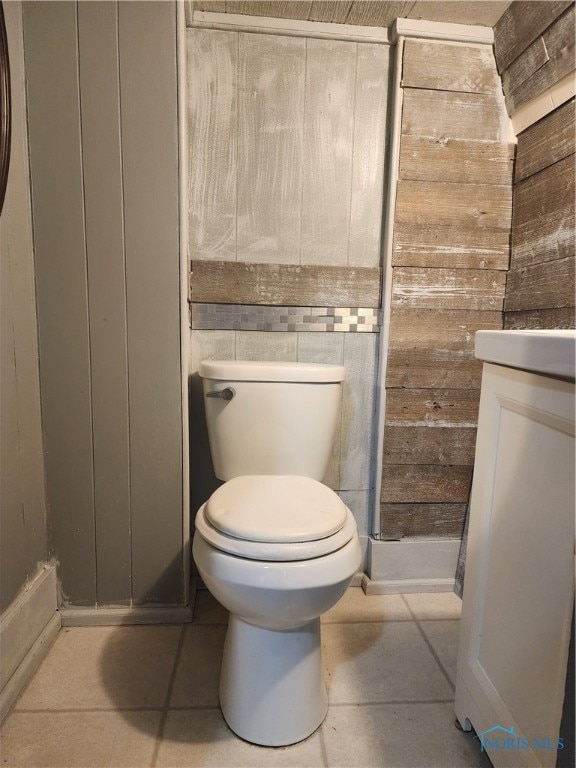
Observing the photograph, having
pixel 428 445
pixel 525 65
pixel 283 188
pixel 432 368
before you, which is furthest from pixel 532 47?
pixel 428 445

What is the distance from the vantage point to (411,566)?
147 cm

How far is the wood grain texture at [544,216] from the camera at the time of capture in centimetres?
114

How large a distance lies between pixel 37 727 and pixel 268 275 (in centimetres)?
126

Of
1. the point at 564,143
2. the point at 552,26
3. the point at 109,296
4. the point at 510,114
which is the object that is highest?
the point at 552,26

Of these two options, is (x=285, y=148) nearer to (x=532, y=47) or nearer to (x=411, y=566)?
(x=532, y=47)

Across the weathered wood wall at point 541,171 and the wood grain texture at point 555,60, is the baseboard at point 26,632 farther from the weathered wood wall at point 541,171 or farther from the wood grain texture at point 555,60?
the wood grain texture at point 555,60

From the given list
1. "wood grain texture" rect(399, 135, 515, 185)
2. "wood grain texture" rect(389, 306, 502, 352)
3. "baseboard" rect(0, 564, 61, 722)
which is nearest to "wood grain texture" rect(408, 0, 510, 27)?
"wood grain texture" rect(399, 135, 515, 185)

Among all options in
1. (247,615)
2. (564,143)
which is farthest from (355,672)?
(564,143)

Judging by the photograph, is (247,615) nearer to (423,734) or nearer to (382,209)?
(423,734)

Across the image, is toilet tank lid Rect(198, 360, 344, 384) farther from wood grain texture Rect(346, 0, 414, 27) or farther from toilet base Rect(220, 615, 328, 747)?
wood grain texture Rect(346, 0, 414, 27)

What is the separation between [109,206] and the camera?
1149mm

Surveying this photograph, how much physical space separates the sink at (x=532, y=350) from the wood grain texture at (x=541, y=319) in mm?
462

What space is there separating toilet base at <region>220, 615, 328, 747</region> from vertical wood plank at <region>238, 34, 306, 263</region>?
1.04 metres

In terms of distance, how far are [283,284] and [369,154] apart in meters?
0.48
